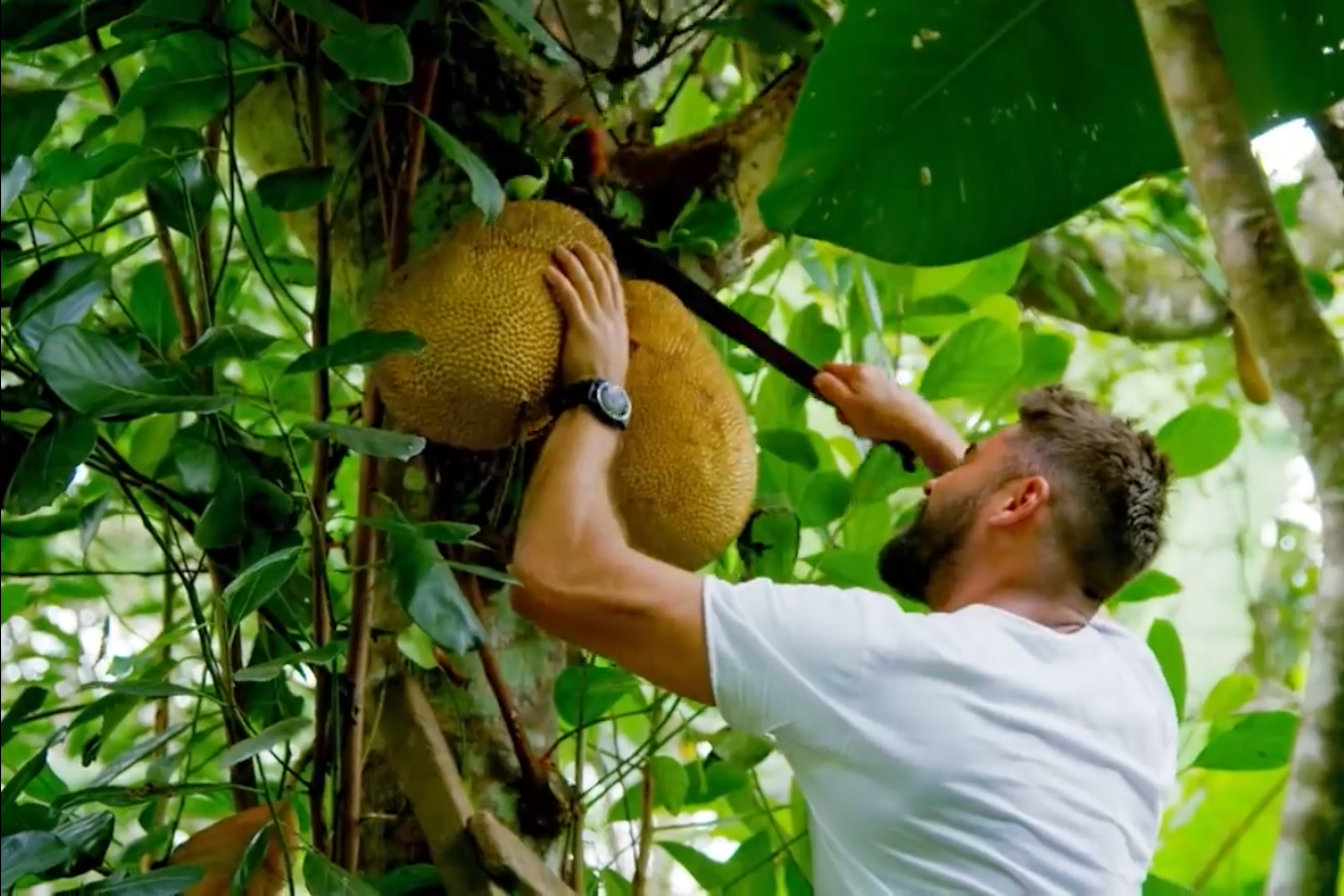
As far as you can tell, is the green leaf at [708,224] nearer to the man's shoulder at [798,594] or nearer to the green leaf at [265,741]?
the man's shoulder at [798,594]

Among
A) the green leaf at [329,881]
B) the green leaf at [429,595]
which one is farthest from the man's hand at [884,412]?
the green leaf at [329,881]

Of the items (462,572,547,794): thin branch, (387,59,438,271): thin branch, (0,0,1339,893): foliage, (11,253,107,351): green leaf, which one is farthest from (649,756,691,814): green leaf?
(11,253,107,351): green leaf

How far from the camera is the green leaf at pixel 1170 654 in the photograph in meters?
1.16

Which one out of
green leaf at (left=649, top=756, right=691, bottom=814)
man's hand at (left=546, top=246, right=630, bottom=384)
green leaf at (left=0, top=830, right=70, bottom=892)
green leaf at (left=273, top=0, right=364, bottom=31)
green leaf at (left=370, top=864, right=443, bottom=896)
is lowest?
green leaf at (left=649, top=756, right=691, bottom=814)

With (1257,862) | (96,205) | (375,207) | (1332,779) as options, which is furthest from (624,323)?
(1257,862)

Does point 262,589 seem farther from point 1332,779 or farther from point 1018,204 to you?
point 1018,204

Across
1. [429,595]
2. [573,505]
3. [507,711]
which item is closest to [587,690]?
[507,711]

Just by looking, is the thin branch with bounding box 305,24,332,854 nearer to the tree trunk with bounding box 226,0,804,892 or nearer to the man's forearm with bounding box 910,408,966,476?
the tree trunk with bounding box 226,0,804,892

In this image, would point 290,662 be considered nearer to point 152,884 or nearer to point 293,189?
point 152,884

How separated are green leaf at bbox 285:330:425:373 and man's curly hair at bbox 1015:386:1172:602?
1.91ft

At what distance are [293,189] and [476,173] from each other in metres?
0.11

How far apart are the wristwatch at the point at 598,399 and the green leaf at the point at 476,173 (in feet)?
0.48

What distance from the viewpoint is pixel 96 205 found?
0.84 meters

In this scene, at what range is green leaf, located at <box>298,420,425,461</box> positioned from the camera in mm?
683
